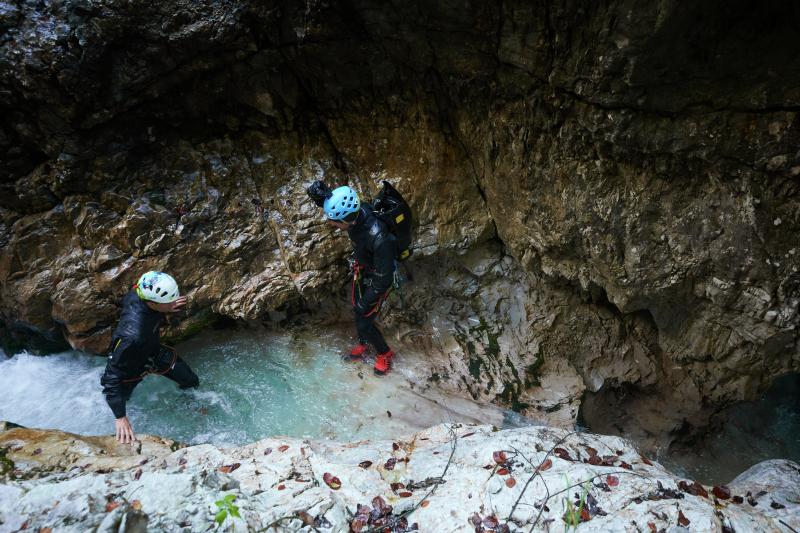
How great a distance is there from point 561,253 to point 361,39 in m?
3.71

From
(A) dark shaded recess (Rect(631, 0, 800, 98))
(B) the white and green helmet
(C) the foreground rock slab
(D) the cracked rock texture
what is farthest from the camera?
(B) the white and green helmet

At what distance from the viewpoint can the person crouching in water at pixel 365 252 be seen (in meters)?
5.55

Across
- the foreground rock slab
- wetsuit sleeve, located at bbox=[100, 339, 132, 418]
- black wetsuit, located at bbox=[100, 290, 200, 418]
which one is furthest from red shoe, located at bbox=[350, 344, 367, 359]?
wetsuit sleeve, located at bbox=[100, 339, 132, 418]

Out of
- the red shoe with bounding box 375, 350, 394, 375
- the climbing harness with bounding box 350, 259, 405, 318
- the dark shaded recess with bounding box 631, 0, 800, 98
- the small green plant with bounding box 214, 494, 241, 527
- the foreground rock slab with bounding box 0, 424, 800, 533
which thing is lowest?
the red shoe with bounding box 375, 350, 394, 375

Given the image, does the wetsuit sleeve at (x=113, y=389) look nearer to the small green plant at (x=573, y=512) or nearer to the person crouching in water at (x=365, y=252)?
the person crouching in water at (x=365, y=252)

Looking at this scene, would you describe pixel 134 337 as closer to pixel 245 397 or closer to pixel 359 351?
pixel 245 397

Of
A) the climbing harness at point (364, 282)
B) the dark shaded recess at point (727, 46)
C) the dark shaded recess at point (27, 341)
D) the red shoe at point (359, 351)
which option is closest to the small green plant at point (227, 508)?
the climbing harness at point (364, 282)

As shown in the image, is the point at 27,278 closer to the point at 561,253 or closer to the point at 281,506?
the point at 281,506

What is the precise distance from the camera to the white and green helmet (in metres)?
5.05

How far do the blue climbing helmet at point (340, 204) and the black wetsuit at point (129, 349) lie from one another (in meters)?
2.35

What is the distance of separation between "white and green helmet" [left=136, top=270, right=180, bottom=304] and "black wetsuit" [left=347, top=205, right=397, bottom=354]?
2.21 meters

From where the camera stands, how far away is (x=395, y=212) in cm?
600

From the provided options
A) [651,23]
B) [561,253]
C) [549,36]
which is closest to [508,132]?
[549,36]

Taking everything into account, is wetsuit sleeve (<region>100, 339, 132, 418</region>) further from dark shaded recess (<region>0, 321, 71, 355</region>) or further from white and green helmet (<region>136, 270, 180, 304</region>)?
dark shaded recess (<region>0, 321, 71, 355</region>)
